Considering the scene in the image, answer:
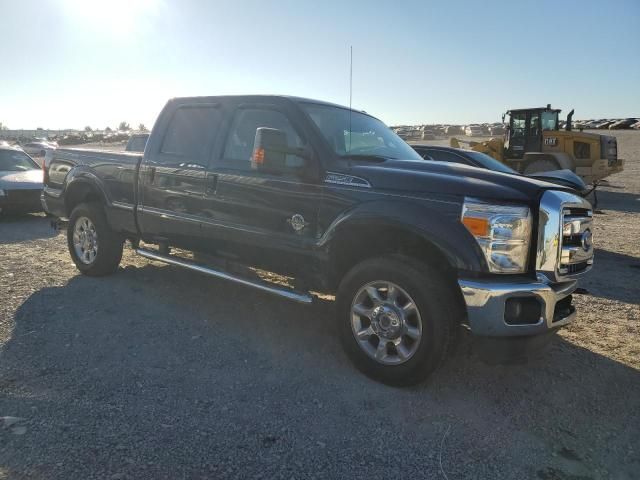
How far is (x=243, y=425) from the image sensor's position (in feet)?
9.85

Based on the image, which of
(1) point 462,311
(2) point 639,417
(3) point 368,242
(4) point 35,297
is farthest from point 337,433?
(4) point 35,297

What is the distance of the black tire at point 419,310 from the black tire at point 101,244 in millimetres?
3506

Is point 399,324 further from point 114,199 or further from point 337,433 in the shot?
point 114,199

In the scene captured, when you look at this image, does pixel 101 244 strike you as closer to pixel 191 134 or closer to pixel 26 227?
pixel 191 134

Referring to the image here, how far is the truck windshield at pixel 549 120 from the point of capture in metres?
16.5

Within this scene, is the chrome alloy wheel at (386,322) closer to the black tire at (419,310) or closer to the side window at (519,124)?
the black tire at (419,310)

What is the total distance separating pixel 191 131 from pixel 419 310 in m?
3.06

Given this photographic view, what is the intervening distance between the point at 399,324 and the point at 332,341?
1.05 metres

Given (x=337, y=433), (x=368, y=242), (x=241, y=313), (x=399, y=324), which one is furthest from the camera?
(x=241, y=313)

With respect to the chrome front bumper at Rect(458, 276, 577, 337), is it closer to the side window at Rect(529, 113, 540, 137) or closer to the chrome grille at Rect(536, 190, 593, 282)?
the chrome grille at Rect(536, 190, 593, 282)

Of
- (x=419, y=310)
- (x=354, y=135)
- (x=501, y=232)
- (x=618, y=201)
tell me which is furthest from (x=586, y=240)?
(x=618, y=201)

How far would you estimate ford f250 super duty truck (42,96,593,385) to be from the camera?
10.4 feet


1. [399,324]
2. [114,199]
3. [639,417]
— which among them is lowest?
[639,417]

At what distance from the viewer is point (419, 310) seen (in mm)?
3344
